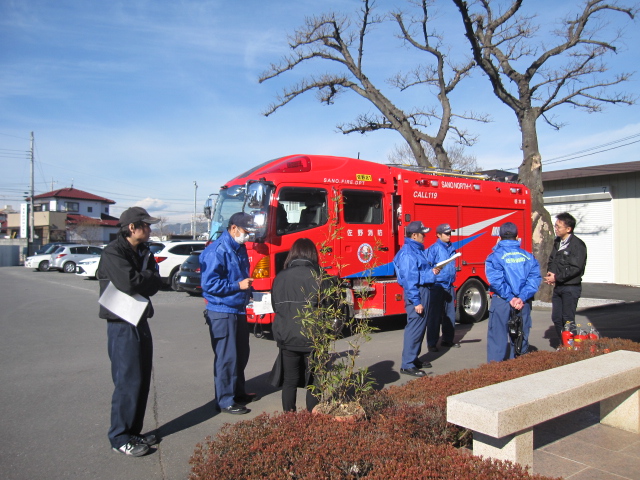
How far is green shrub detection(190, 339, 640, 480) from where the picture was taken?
2869 millimetres

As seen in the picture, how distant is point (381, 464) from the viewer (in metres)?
2.91

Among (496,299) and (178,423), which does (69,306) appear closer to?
(178,423)

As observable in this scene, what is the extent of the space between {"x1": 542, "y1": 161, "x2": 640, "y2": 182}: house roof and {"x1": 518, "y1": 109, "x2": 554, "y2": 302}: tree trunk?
5679 millimetres

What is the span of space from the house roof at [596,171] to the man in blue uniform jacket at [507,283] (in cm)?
1485

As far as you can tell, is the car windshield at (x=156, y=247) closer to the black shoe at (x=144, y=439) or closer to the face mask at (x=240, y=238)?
the face mask at (x=240, y=238)

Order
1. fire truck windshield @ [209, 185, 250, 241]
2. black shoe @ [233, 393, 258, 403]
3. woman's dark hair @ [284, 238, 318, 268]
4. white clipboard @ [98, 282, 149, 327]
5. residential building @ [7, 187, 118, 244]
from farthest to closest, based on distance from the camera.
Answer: residential building @ [7, 187, 118, 244], fire truck windshield @ [209, 185, 250, 241], black shoe @ [233, 393, 258, 403], woman's dark hair @ [284, 238, 318, 268], white clipboard @ [98, 282, 149, 327]

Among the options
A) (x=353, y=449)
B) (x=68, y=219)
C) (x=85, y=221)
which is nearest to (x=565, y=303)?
(x=353, y=449)

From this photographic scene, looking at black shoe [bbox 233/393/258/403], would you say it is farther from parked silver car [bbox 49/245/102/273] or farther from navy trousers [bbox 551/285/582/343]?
parked silver car [bbox 49/245/102/273]

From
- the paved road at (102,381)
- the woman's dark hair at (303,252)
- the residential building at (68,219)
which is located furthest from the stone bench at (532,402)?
the residential building at (68,219)

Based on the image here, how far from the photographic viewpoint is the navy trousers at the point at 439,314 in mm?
7682

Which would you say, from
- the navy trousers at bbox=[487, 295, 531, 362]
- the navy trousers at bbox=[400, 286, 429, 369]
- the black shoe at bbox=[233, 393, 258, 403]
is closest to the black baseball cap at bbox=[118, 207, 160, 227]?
the black shoe at bbox=[233, 393, 258, 403]

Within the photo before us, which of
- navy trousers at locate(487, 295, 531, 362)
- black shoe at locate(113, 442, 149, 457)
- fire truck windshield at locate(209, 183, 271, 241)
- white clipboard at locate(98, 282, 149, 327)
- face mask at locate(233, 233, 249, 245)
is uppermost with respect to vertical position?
fire truck windshield at locate(209, 183, 271, 241)

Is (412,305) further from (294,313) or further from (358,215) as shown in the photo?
(358,215)

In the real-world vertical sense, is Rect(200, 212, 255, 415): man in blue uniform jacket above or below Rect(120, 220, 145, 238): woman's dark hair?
below
